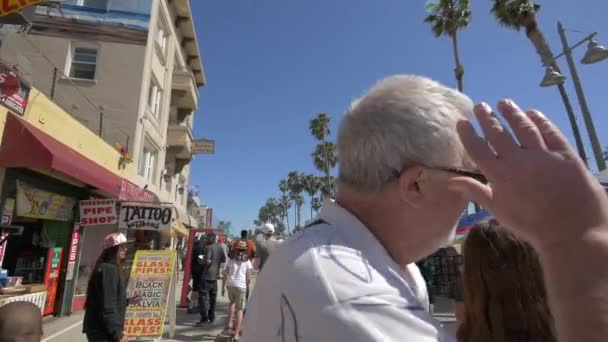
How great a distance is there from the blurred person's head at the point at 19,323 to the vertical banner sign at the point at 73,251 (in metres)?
7.81

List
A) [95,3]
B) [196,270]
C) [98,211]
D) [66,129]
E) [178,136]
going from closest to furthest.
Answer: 1. [98,211]
2. [66,129]
3. [196,270]
4. [95,3]
5. [178,136]

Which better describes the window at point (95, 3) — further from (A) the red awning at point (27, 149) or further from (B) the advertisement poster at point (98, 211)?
(B) the advertisement poster at point (98, 211)

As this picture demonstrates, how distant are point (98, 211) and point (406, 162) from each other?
31.4 feet

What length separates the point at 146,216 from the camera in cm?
788

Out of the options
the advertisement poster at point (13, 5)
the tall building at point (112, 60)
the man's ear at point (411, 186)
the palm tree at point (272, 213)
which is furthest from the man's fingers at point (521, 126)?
the palm tree at point (272, 213)

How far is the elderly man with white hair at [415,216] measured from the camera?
25.8 inches

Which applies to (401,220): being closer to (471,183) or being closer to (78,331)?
(471,183)

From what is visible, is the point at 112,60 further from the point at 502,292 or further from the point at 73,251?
the point at 502,292

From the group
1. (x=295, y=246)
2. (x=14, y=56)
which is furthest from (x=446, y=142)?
(x=14, y=56)

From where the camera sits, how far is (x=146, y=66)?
15.4 m

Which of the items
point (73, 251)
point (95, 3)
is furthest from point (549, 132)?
point (95, 3)

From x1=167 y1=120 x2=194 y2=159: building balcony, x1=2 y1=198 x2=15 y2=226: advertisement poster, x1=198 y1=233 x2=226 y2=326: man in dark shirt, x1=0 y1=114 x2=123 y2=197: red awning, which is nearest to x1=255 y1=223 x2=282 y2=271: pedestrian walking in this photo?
x1=198 y1=233 x2=226 y2=326: man in dark shirt

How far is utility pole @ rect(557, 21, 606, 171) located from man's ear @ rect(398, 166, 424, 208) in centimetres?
1180

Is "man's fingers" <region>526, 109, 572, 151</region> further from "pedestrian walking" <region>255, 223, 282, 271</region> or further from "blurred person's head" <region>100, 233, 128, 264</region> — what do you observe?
"pedestrian walking" <region>255, 223, 282, 271</region>
